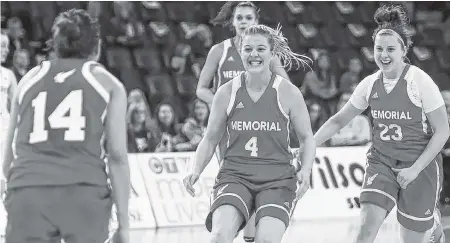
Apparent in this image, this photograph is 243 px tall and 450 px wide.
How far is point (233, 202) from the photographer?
4961 mm

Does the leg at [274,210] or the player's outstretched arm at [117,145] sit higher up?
the player's outstretched arm at [117,145]

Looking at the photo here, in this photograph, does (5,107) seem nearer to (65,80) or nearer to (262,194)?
(262,194)

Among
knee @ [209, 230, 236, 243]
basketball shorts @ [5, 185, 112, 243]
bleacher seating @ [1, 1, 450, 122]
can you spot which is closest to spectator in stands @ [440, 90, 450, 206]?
bleacher seating @ [1, 1, 450, 122]

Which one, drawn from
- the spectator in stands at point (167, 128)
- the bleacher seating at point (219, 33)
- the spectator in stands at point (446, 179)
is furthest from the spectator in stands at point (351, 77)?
the spectator in stands at point (167, 128)

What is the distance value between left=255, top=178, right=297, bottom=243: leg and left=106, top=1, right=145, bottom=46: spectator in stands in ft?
22.5

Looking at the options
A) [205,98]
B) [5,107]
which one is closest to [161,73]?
[5,107]

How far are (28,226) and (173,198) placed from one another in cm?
580

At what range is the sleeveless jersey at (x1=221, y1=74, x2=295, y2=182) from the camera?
5.10 meters

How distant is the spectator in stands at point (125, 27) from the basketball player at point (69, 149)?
7.87 meters

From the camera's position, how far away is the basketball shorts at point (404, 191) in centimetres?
554

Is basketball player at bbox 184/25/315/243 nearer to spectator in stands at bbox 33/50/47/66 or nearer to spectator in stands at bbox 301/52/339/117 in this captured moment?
spectator in stands at bbox 33/50/47/66

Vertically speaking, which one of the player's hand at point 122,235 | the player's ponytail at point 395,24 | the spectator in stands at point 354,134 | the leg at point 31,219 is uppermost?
the player's ponytail at point 395,24

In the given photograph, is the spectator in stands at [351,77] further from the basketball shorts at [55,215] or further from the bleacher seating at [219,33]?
the basketball shorts at [55,215]

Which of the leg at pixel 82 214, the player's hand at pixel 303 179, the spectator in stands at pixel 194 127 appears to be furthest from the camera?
the spectator in stands at pixel 194 127
